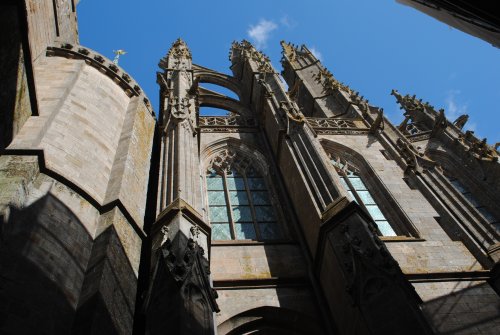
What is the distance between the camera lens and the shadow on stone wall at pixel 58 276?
537 cm

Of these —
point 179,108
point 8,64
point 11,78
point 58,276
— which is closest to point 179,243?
point 58,276

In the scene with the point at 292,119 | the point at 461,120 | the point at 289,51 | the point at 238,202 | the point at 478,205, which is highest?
the point at 289,51

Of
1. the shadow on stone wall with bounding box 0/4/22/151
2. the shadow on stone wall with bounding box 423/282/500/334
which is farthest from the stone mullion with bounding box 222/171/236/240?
the shadow on stone wall with bounding box 0/4/22/151

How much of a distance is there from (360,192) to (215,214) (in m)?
3.95

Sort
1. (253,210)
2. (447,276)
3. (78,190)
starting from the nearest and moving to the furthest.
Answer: (78,190) → (447,276) → (253,210)

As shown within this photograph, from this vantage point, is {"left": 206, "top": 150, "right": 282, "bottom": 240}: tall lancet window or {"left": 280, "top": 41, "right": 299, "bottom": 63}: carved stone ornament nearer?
{"left": 206, "top": 150, "right": 282, "bottom": 240}: tall lancet window

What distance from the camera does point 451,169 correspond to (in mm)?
15133

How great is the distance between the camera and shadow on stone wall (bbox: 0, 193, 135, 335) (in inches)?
211

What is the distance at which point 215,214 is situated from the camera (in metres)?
11.5

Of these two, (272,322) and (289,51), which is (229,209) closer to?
(272,322)

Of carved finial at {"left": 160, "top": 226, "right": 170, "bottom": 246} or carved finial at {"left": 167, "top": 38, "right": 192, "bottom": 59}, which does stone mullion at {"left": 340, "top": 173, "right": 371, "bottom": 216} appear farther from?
carved finial at {"left": 167, "top": 38, "right": 192, "bottom": 59}

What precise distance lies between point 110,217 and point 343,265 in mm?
3854

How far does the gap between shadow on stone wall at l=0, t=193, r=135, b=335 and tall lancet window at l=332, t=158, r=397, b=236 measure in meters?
6.34

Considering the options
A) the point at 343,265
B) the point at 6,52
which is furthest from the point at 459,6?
the point at 6,52
